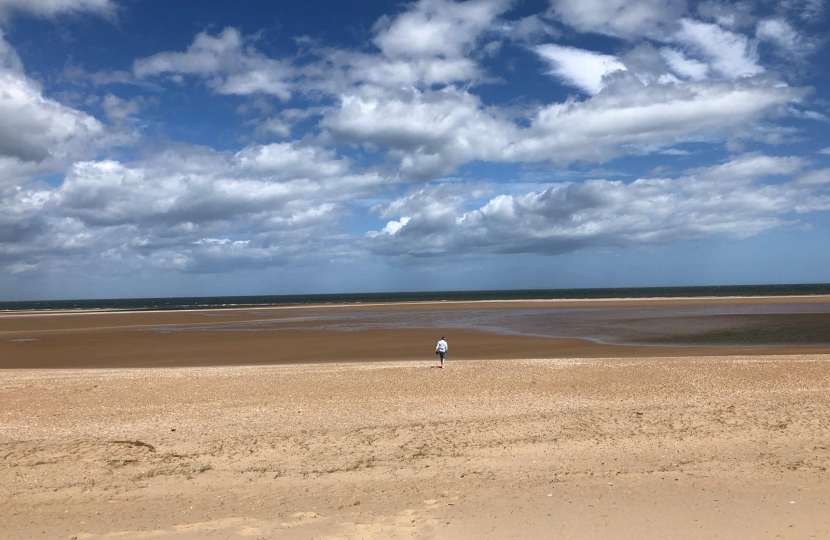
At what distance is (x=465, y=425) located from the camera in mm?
12469

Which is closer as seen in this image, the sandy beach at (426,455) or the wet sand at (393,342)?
the sandy beach at (426,455)

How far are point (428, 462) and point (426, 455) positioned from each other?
1.21ft

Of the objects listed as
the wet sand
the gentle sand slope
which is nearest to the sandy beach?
the gentle sand slope

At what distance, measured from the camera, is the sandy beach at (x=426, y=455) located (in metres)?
7.76

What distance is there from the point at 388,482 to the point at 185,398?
33.2 feet

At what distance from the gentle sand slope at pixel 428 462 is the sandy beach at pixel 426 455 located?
40 millimetres

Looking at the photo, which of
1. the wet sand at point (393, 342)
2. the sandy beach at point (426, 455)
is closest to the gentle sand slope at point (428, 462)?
the sandy beach at point (426, 455)

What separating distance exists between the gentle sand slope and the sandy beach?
0.13 feet

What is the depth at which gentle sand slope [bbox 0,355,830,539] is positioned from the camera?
7719mm

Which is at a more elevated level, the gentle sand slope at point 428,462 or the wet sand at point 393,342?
the gentle sand slope at point 428,462

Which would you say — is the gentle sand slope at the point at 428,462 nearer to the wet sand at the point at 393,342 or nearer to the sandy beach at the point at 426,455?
the sandy beach at the point at 426,455

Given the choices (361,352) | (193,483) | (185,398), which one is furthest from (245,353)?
(193,483)

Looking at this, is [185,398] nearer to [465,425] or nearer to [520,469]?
[465,425]

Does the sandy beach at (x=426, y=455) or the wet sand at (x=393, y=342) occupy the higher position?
the sandy beach at (x=426, y=455)
